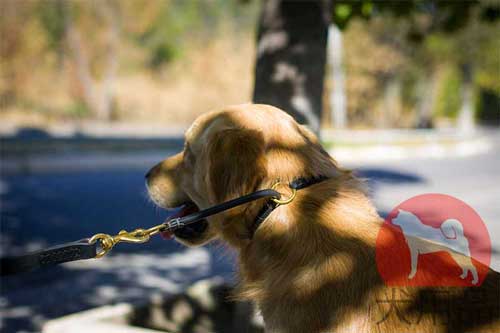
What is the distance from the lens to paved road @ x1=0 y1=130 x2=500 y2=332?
509 cm

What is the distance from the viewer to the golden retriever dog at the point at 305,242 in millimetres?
1729

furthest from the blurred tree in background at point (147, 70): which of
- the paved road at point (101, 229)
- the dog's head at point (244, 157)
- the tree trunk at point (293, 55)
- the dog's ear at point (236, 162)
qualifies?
the dog's ear at point (236, 162)

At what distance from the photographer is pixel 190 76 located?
3403 centimetres

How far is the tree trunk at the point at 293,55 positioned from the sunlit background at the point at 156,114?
0.33 m

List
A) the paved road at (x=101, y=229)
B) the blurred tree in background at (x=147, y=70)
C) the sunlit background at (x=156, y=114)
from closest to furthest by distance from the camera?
the paved road at (x=101, y=229)
the sunlit background at (x=156, y=114)
the blurred tree in background at (x=147, y=70)

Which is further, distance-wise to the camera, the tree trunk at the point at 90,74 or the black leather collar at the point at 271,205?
the tree trunk at the point at 90,74

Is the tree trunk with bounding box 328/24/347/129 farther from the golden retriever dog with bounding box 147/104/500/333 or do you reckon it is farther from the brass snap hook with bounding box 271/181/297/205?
the brass snap hook with bounding box 271/181/297/205

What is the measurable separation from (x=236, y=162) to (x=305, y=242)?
43 cm

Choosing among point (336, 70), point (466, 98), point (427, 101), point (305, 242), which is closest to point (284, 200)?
point (305, 242)

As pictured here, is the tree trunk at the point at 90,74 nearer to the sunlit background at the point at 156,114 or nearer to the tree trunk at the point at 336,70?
the sunlit background at the point at 156,114

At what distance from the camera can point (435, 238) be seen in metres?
2.15

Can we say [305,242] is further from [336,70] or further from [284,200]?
[336,70]

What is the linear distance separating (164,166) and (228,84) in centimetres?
2902

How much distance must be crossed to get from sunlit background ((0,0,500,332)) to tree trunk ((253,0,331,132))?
1.07 ft
